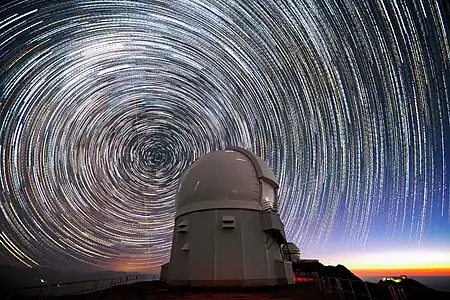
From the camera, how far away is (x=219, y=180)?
14844mm

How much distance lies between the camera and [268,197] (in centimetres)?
1520

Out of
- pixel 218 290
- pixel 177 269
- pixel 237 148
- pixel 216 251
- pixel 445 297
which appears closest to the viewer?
pixel 445 297

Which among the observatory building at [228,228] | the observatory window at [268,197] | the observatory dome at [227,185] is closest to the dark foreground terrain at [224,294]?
the observatory building at [228,228]

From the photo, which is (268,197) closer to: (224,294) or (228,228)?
(228,228)

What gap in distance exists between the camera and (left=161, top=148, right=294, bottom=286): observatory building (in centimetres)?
1282

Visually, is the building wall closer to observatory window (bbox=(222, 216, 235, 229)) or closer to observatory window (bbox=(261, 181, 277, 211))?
observatory window (bbox=(222, 216, 235, 229))

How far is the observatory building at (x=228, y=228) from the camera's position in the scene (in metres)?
12.8

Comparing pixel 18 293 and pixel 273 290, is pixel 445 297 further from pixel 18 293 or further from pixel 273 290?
pixel 18 293

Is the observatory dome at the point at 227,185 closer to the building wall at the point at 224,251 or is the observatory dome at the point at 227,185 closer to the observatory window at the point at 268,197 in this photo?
the observatory window at the point at 268,197

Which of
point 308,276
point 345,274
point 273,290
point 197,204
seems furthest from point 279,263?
point 345,274

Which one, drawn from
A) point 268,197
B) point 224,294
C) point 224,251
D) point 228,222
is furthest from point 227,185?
point 224,294

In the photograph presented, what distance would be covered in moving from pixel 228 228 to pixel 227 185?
224 centimetres

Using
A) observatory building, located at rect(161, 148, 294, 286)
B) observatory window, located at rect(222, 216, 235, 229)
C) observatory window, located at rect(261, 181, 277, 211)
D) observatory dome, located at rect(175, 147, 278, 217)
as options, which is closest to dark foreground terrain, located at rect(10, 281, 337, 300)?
observatory building, located at rect(161, 148, 294, 286)

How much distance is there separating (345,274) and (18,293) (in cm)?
3618
